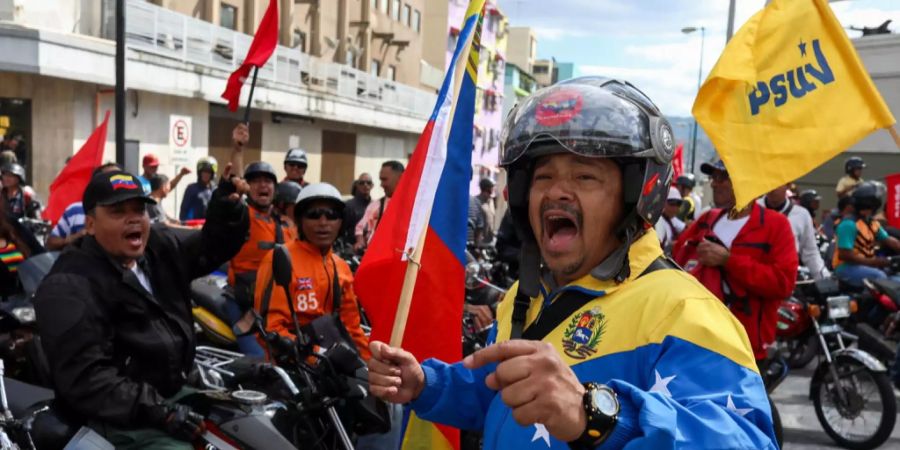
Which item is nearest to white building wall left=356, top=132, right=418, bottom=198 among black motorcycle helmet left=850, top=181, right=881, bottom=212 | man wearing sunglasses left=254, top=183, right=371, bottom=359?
black motorcycle helmet left=850, top=181, right=881, bottom=212

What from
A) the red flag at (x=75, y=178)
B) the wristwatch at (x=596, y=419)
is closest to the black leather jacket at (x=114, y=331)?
the wristwatch at (x=596, y=419)

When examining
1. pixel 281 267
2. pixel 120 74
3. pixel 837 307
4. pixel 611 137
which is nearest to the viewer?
pixel 611 137

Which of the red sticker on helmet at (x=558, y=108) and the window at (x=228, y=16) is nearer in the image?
the red sticker on helmet at (x=558, y=108)

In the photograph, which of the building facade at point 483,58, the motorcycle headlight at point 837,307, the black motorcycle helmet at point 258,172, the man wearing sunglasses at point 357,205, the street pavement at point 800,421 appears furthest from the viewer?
the building facade at point 483,58

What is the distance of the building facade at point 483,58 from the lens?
5359 centimetres

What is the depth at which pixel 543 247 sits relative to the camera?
197 cm

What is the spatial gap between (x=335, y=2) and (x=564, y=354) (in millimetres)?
36597

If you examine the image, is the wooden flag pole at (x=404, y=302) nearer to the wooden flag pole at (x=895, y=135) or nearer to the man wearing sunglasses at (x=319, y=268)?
the wooden flag pole at (x=895, y=135)

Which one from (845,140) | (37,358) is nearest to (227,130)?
(37,358)

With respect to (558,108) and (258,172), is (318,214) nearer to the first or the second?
(258,172)

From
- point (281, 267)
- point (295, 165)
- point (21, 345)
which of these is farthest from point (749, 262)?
point (295, 165)

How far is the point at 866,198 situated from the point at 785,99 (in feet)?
18.3

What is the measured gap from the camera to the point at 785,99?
370cm

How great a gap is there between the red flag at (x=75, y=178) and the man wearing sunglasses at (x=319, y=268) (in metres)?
3.48
